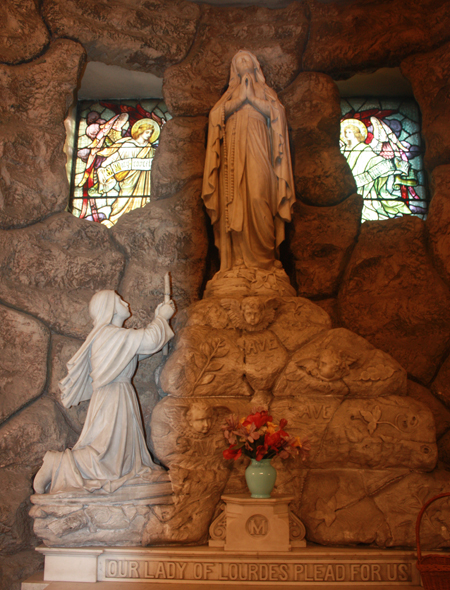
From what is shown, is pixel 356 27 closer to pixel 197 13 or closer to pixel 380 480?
pixel 197 13

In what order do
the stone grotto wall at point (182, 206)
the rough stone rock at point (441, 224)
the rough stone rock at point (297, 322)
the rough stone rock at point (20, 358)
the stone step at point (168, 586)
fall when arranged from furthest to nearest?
the rough stone rock at point (441, 224), the stone grotto wall at point (182, 206), the rough stone rock at point (20, 358), the rough stone rock at point (297, 322), the stone step at point (168, 586)

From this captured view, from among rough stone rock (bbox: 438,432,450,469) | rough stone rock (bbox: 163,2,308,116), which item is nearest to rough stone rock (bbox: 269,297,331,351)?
rough stone rock (bbox: 438,432,450,469)

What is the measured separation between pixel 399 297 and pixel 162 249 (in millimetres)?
2300

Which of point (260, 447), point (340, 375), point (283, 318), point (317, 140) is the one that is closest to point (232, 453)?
point (260, 447)

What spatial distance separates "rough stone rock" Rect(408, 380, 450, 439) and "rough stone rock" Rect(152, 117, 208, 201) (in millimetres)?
2902

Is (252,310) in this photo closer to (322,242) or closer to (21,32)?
(322,242)

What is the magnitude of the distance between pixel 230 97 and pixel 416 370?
3.07 m

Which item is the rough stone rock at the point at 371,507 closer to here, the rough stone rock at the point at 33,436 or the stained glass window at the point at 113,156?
the rough stone rock at the point at 33,436

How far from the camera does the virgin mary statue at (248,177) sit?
15.3ft

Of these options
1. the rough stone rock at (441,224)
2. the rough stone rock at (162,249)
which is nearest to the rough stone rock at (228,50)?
the rough stone rock at (162,249)

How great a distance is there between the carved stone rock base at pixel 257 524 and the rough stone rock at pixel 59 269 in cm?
210

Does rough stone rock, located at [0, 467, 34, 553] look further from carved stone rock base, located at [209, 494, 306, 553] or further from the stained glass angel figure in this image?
the stained glass angel figure

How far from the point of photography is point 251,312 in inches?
155

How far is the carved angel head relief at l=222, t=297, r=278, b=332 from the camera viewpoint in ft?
13.0
